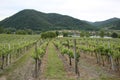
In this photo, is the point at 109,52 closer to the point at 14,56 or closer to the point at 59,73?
the point at 59,73

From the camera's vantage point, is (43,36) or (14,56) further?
(43,36)

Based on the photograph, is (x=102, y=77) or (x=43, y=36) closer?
(x=102, y=77)

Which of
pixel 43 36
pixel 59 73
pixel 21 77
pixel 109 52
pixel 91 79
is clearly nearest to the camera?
pixel 91 79

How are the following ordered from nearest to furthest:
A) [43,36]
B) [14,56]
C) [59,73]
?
[59,73] → [14,56] → [43,36]

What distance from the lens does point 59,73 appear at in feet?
57.1

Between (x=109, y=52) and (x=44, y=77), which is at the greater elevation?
(x=109, y=52)

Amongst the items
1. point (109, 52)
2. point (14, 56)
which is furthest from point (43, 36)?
point (109, 52)

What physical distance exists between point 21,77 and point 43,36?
3427 inches

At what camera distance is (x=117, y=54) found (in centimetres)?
1866

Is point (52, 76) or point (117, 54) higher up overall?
point (117, 54)

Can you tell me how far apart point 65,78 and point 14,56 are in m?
16.8

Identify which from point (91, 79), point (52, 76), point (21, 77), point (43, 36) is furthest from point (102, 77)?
point (43, 36)

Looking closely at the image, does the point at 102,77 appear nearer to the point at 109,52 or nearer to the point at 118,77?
the point at 118,77

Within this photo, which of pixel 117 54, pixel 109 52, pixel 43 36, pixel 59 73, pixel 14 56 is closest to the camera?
pixel 59 73
